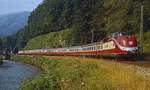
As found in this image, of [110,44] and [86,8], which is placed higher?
[86,8]

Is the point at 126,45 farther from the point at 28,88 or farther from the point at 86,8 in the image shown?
the point at 86,8

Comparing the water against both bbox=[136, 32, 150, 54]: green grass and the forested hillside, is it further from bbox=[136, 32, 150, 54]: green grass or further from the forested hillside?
the forested hillside

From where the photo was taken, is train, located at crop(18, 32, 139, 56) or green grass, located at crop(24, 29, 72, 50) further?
green grass, located at crop(24, 29, 72, 50)

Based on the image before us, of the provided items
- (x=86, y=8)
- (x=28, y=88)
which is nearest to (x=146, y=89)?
(x=28, y=88)

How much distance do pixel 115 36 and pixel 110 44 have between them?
1302 millimetres

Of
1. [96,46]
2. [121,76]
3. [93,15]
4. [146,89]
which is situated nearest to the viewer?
[146,89]

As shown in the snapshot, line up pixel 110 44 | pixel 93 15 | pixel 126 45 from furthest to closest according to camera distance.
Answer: pixel 93 15
pixel 110 44
pixel 126 45

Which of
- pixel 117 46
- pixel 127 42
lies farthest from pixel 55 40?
pixel 127 42

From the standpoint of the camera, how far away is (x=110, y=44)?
51781 mm

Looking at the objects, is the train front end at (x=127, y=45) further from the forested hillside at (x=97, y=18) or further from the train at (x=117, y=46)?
the forested hillside at (x=97, y=18)

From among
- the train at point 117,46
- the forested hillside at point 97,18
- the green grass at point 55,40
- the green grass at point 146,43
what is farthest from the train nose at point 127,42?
the green grass at point 55,40

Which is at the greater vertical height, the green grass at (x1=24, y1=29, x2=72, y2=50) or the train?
the green grass at (x1=24, y1=29, x2=72, y2=50)

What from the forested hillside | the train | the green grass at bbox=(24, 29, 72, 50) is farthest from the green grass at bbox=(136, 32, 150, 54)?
the green grass at bbox=(24, 29, 72, 50)

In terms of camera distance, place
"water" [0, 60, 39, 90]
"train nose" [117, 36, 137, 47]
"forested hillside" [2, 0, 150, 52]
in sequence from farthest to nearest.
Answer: "forested hillside" [2, 0, 150, 52], "train nose" [117, 36, 137, 47], "water" [0, 60, 39, 90]
